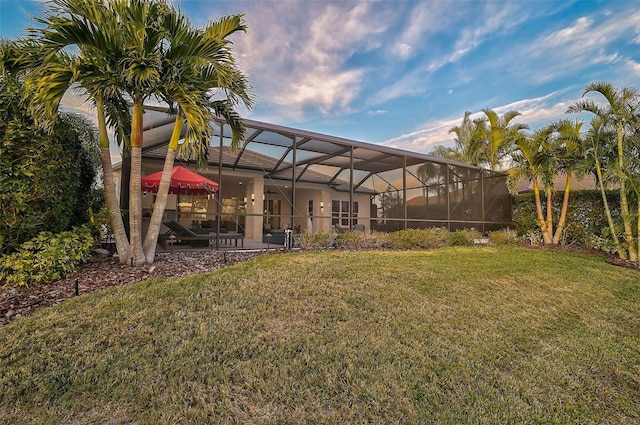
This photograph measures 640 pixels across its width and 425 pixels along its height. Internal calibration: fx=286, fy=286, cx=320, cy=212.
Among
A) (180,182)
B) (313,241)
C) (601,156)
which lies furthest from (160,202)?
(601,156)

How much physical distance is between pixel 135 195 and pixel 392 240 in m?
7.54

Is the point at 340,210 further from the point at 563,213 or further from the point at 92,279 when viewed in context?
the point at 92,279

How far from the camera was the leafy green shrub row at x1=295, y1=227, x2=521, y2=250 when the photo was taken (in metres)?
8.38

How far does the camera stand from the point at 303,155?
38.3 feet

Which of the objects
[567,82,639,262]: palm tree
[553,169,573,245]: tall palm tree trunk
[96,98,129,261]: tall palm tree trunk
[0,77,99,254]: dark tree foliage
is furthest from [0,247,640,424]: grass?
[553,169,573,245]: tall palm tree trunk

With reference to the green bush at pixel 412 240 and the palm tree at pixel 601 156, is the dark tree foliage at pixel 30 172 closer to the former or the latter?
the green bush at pixel 412 240

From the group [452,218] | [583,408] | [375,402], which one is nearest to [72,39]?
[375,402]

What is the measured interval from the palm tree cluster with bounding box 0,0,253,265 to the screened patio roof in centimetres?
202

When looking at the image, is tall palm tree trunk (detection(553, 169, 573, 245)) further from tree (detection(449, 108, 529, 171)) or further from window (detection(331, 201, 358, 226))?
window (detection(331, 201, 358, 226))

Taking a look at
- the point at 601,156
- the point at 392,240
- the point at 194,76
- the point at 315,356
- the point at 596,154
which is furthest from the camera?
the point at 392,240

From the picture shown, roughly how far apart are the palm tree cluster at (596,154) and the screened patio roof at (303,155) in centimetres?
281

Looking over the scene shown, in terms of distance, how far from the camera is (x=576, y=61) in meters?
9.86

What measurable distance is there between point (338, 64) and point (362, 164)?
14.3 ft

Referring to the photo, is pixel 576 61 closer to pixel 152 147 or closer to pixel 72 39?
pixel 72 39
